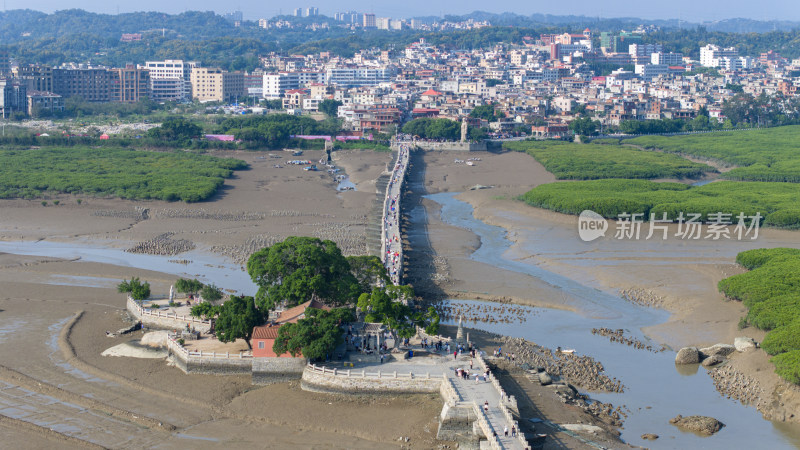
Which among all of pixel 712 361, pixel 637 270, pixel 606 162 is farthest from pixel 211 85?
pixel 712 361

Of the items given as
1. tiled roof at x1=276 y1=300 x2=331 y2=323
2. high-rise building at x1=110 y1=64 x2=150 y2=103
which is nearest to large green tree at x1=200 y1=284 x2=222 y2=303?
tiled roof at x1=276 y1=300 x2=331 y2=323

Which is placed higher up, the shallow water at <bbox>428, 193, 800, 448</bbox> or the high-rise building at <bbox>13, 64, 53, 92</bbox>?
the high-rise building at <bbox>13, 64, 53, 92</bbox>

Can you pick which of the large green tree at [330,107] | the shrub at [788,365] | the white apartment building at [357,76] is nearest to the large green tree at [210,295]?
the shrub at [788,365]

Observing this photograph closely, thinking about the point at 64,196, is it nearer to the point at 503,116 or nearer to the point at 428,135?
the point at 428,135

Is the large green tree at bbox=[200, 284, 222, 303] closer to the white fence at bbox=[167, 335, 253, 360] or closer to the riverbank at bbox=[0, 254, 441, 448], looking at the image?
the riverbank at bbox=[0, 254, 441, 448]

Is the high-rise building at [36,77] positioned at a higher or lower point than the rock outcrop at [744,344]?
higher

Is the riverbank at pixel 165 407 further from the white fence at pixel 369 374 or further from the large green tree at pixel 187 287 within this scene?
the large green tree at pixel 187 287

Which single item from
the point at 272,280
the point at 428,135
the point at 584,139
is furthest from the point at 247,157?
the point at 272,280
